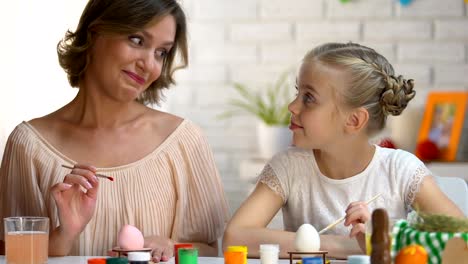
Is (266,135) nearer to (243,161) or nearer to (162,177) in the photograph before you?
(243,161)

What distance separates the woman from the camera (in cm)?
252

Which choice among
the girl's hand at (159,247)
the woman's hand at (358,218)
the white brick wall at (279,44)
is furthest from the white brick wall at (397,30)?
the woman's hand at (358,218)

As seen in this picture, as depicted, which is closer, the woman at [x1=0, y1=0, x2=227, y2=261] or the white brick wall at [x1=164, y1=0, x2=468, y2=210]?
the woman at [x1=0, y1=0, x2=227, y2=261]

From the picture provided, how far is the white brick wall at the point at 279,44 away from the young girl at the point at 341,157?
195 cm

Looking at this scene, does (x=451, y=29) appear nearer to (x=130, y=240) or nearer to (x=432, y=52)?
(x=432, y=52)

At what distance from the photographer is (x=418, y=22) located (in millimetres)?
4449

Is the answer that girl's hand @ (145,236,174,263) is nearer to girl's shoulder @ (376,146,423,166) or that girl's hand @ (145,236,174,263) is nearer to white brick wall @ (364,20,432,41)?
girl's shoulder @ (376,146,423,166)

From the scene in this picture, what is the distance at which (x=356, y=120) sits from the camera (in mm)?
2541

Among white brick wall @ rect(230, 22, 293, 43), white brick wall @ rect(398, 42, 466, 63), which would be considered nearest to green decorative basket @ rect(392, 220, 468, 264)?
white brick wall @ rect(398, 42, 466, 63)

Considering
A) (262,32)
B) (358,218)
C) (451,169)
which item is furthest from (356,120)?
(262,32)

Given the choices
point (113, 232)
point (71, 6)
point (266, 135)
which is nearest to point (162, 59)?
point (113, 232)

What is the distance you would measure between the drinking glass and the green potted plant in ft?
7.97

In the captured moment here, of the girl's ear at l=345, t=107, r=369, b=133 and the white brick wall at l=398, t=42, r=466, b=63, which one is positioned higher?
the white brick wall at l=398, t=42, r=466, b=63

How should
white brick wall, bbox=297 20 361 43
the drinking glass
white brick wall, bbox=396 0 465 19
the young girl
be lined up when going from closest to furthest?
the drinking glass < the young girl < white brick wall, bbox=396 0 465 19 < white brick wall, bbox=297 20 361 43
